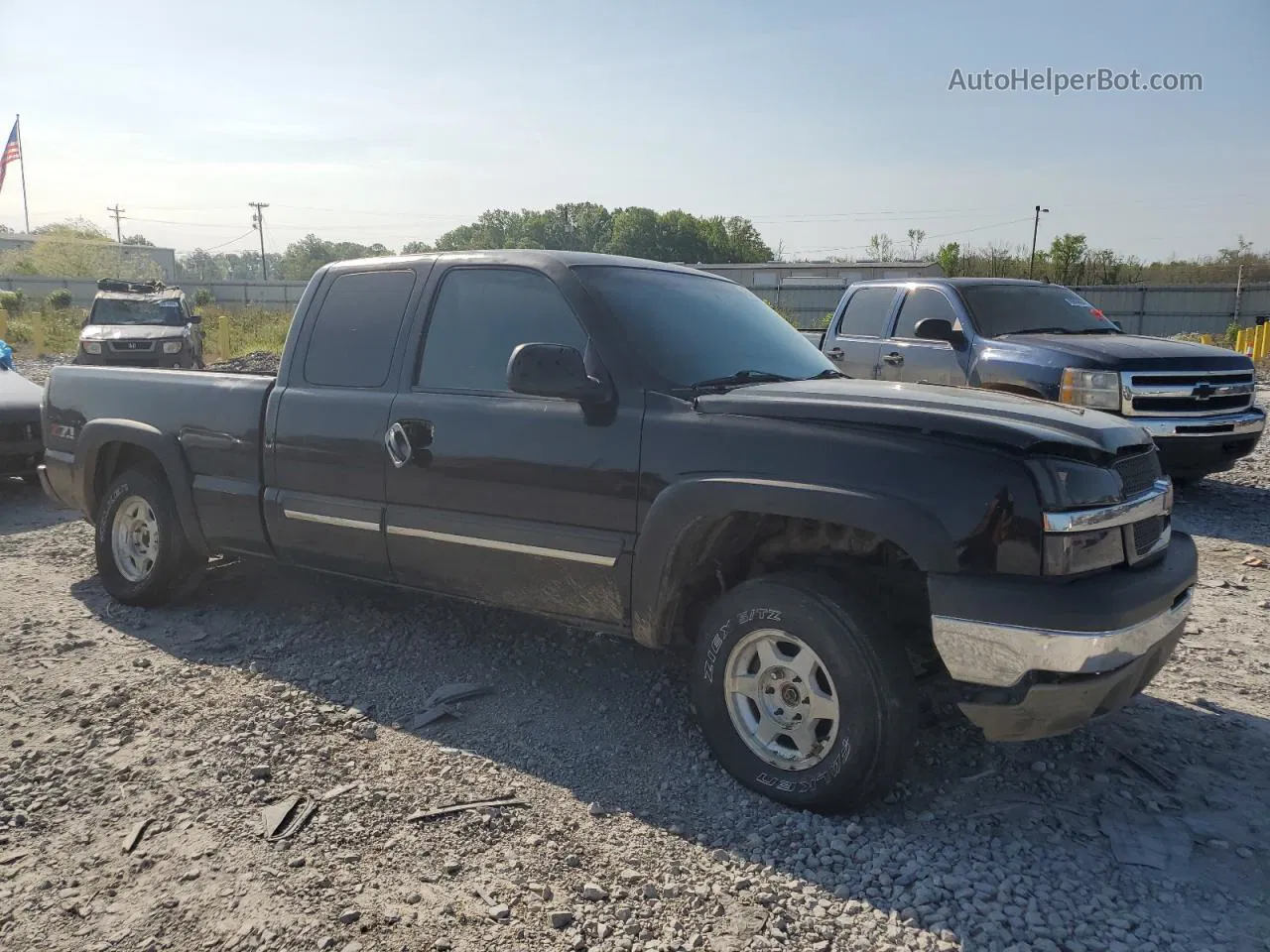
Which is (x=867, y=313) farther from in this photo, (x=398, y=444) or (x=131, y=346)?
(x=131, y=346)

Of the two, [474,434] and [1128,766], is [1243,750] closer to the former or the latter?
[1128,766]

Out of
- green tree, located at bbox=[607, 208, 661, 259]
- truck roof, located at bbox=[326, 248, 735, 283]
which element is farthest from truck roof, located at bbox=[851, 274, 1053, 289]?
green tree, located at bbox=[607, 208, 661, 259]

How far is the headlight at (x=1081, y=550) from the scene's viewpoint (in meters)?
2.76

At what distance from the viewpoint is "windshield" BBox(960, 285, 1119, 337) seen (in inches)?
324

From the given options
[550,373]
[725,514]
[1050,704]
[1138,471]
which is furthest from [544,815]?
[1138,471]

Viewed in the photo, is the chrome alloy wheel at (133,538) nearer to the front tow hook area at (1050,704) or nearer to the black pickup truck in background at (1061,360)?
the front tow hook area at (1050,704)

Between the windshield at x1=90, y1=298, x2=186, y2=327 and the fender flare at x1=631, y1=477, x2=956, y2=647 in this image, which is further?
the windshield at x1=90, y1=298, x2=186, y2=327

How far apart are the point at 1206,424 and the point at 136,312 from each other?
17.3 meters

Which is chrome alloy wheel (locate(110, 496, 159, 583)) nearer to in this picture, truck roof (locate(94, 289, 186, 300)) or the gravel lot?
the gravel lot

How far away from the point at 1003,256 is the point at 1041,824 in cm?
4778

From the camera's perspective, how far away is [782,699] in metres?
3.23

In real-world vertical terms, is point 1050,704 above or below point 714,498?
below

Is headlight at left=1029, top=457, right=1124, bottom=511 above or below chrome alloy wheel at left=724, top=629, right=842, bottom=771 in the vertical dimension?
above

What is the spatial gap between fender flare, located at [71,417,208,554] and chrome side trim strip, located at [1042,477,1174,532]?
4.16 meters
